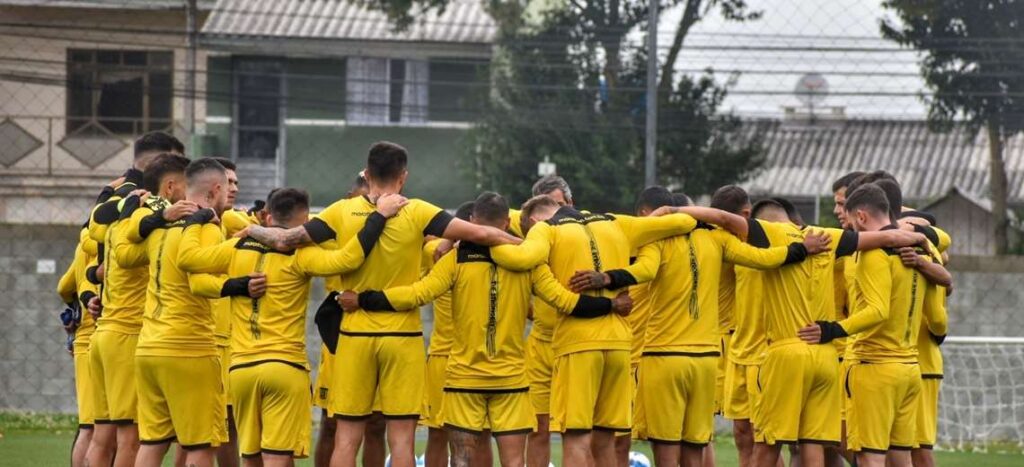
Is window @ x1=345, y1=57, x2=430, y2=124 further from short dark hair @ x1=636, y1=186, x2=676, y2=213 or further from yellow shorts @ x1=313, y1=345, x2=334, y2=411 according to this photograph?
short dark hair @ x1=636, y1=186, x2=676, y2=213

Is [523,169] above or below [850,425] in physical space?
above

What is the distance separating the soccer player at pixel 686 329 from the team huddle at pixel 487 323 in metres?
0.02

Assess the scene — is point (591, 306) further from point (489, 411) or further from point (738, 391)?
point (738, 391)

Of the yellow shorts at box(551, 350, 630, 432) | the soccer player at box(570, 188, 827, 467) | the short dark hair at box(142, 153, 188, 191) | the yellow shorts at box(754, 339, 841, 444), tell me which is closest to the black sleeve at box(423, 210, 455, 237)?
the yellow shorts at box(551, 350, 630, 432)

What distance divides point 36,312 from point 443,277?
9.46 meters

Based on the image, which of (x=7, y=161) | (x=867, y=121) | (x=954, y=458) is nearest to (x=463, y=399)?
(x=954, y=458)

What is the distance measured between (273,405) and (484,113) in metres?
10.3

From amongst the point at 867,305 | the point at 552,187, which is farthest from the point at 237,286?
the point at 867,305

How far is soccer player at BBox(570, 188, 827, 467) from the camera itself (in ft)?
34.5

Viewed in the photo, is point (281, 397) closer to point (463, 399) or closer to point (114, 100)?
point (463, 399)

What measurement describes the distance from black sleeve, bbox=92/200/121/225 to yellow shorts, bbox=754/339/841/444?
477cm

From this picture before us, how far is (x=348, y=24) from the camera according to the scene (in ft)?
73.6

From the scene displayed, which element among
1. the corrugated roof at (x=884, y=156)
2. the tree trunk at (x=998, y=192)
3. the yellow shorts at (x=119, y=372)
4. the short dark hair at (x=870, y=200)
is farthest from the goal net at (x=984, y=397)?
the yellow shorts at (x=119, y=372)

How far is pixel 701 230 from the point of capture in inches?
420
